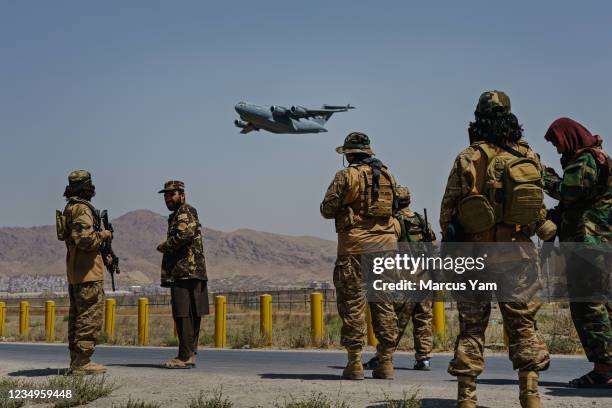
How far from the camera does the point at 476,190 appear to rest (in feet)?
20.7

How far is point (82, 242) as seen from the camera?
9219 millimetres

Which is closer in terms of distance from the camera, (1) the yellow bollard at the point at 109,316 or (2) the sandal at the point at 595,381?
(2) the sandal at the point at 595,381

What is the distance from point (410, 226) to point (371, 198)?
7.04 ft

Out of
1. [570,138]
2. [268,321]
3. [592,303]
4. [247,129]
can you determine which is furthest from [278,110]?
[592,303]

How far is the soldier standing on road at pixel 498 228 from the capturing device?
614 centimetres

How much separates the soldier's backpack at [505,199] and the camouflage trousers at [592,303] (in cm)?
180

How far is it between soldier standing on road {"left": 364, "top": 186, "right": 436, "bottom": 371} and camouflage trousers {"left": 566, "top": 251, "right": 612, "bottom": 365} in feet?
8.57

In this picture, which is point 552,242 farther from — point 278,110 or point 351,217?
point 278,110

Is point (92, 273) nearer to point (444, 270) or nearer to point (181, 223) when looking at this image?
point (181, 223)

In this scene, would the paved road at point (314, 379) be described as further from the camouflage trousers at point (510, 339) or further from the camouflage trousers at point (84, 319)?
the camouflage trousers at point (510, 339)

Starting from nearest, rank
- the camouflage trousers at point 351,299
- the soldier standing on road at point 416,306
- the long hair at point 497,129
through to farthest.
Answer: the long hair at point 497,129, the camouflage trousers at point 351,299, the soldier standing on road at point 416,306

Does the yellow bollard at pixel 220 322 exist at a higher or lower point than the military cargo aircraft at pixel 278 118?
lower

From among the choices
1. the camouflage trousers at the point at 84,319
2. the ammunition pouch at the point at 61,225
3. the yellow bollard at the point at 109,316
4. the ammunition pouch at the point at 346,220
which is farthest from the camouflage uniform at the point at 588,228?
the yellow bollard at the point at 109,316

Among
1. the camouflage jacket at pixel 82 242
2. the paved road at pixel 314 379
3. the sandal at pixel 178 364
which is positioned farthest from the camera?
the sandal at pixel 178 364
